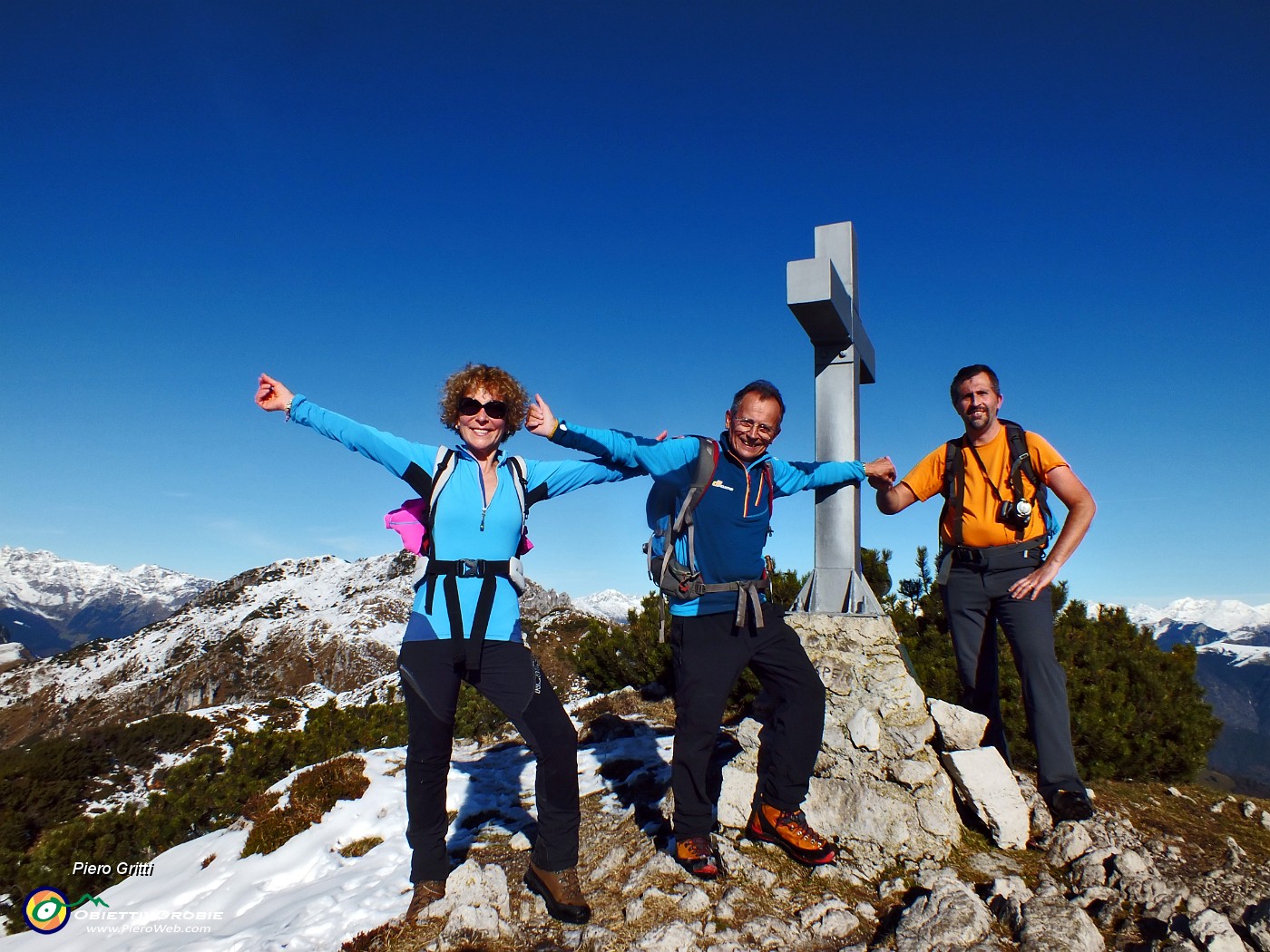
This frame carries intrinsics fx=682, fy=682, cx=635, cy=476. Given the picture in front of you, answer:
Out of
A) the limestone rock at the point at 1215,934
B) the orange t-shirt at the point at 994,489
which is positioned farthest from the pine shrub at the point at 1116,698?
the limestone rock at the point at 1215,934

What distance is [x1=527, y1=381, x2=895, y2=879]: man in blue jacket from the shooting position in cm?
399

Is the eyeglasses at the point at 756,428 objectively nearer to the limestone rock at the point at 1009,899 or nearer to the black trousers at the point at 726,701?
the black trousers at the point at 726,701

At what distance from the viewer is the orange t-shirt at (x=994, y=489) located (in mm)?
4488

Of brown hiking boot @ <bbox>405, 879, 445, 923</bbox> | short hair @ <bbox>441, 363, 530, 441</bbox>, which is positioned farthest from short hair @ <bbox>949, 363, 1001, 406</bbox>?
brown hiking boot @ <bbox>405, 879, 445, 923</bbox>

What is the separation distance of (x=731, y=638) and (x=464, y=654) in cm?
154

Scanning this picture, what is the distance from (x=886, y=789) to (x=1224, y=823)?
2598mm

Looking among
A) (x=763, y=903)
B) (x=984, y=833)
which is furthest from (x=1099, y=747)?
(x=763, y=903)

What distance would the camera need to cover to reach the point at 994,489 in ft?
15.0

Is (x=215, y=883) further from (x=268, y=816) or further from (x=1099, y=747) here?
(x=1099, y=747)

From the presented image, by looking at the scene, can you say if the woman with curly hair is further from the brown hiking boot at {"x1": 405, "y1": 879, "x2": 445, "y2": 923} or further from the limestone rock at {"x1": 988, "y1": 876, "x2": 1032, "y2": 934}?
the limestone rock at {"x1": 988, "y1": 876, "x2": 1032, "y2": 934}

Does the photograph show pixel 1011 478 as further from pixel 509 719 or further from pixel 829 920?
pixel 509 719

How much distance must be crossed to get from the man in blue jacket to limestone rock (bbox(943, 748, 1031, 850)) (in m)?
0.96

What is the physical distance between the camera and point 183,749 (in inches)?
969

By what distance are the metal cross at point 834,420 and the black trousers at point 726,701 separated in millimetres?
1136
